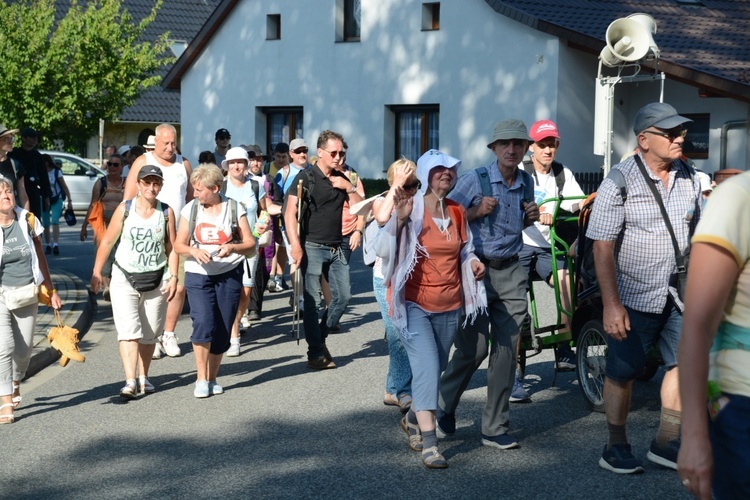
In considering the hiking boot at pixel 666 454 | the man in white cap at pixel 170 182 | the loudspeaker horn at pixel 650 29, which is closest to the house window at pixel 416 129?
the loudspeaker horn at pixel 650 29

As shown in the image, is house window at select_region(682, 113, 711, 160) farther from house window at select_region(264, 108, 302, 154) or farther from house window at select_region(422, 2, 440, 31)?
house window at select_region(264, 108, 302, 154)

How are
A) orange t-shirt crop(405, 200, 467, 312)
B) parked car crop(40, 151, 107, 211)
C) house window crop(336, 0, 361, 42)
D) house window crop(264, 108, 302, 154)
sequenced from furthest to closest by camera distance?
house window crop(264, 108, 302, 154) < parked car crop(40, 151, 107, 211) < house window crop(336, 0, 361, 42) < orange t-shirt crop(405, 200, 467, 312)

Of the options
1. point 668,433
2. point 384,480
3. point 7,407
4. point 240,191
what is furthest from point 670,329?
point 240,191

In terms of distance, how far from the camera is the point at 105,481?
20.2ft

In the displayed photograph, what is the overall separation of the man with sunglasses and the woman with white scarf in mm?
2860

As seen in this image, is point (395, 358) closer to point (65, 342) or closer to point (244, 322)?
point (65, 342)

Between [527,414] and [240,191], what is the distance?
4334 mm

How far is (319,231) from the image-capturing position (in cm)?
959

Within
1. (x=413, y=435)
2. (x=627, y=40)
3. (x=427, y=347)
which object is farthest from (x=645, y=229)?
(x=627, y=40)

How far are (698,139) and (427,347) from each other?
1823cm

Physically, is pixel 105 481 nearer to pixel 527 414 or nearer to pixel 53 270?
pixel 527 414

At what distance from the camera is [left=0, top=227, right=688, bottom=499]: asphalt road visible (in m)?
6.03

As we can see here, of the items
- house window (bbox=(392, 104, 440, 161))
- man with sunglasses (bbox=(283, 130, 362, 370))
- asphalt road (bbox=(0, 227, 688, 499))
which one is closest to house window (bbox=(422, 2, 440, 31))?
house window (bbox=(392, 104, 440, 161))

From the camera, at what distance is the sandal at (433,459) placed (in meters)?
6.36
